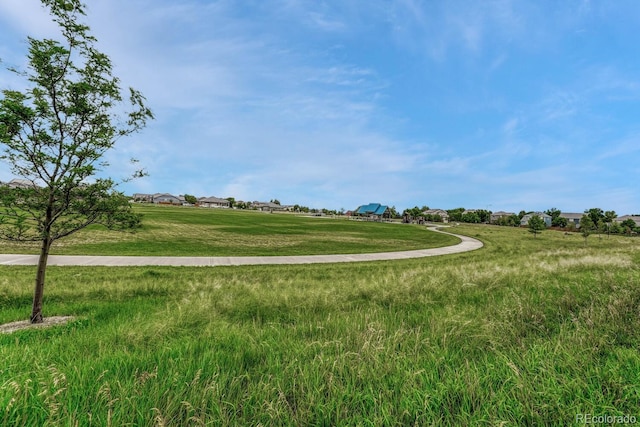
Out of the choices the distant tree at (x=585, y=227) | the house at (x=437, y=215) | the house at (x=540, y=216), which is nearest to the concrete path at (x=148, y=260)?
the distant tree at (x=585, y=227)

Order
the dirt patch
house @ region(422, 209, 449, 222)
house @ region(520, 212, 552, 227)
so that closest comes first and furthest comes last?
1. the dirt patch
2. house @ region(520, 212, 552, 227)
3. house @ region(422, 209, 449, 222)

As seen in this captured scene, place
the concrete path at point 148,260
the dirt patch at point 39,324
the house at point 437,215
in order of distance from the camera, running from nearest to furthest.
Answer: the dirt patch at point 39,324
the concrete path at point 148,260
the house at point 437,215

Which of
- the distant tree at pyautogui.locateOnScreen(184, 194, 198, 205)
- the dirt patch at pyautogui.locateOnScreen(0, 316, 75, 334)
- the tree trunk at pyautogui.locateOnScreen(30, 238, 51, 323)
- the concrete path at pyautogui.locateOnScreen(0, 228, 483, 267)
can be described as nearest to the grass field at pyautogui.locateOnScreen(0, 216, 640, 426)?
the dirt patch at pyautogui.locateOnScreen(0, 316, 75, 334)

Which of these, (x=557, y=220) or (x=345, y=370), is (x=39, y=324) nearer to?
(x=345, y=370)

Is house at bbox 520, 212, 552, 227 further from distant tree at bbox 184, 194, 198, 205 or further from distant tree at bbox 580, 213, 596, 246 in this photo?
distant tree at bbox 184, 194, 198, 205

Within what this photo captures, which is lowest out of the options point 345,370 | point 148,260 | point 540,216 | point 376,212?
point 148,260

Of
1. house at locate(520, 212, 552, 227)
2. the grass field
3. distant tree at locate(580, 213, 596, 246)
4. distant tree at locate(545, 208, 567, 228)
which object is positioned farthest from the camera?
house at locate(520, 212, 552, 227)

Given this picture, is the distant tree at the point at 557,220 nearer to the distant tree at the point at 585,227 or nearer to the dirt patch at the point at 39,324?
the distant tree at the point at 585,227

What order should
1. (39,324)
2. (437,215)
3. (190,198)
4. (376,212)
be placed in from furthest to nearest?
(190,198) < (437,215) < (376,212) < (39,324)

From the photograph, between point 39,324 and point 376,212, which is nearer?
point 39,324

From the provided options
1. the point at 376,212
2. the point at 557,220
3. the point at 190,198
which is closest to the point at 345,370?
the point at 376,212

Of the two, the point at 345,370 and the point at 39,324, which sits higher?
the point at 345,370

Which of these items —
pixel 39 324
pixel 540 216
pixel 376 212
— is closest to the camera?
pixel 39 324

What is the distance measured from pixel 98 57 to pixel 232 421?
28.4ft
